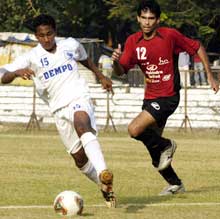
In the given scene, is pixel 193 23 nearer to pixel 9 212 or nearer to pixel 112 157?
Answer: pixel 112 157

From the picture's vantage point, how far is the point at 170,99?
12.7 metres

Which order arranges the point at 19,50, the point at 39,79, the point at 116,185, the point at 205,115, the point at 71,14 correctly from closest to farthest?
the point at 39,79 → the point at 116,185 → the point at 205,115 → the point at 19,50 → the point at 71,14

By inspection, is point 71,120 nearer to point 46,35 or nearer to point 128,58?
point 46,35

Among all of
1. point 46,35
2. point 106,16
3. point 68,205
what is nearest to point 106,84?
point 46,35

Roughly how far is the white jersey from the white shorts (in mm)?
67

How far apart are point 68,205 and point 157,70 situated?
2.83 metres

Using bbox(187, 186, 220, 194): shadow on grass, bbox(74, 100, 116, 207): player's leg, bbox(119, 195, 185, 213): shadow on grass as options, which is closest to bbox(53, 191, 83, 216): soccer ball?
bbox(74, 100, 116, 207): player's leg

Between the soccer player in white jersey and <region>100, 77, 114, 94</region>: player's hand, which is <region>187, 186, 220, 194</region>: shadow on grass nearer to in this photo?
the soccer player in white jersey

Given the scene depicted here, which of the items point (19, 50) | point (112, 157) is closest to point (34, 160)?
point (112, 157)

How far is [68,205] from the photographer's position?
33.8ft

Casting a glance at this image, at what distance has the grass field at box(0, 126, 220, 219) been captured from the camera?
10.8 meters

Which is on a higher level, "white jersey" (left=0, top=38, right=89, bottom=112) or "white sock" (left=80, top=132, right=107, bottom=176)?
"white jersey" (left=0, top=38, right=89, bottom=112)

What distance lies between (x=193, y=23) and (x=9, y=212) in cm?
3063

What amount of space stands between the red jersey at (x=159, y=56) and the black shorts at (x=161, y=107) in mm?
56
